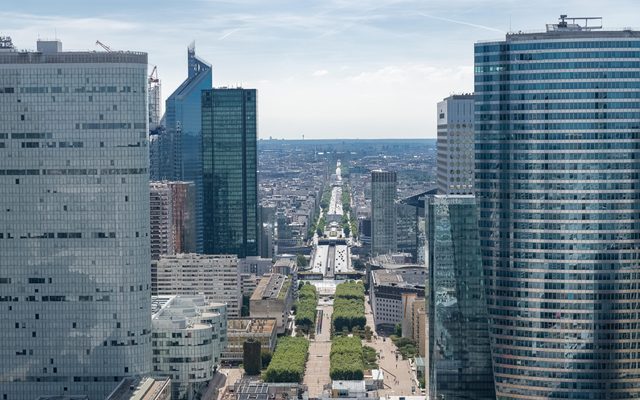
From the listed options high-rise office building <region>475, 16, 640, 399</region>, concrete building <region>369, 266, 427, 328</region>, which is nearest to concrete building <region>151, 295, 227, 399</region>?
high-rise office building <region>475, 16, 640, 399</region>

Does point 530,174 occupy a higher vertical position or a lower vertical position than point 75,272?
higher

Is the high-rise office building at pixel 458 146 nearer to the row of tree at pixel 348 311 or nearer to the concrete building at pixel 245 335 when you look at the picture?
the concrete building at pixel 245 335

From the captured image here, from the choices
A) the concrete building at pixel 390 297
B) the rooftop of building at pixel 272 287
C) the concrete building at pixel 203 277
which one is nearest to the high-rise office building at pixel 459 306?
the concrete building at pixel 390 297

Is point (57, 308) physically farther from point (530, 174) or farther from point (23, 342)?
point (530, 174)

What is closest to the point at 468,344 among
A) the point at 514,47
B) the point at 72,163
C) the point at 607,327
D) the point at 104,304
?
the point at 607,327

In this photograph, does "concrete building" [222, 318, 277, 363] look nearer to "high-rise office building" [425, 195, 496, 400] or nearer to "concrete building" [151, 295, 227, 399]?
"concrete building" [151, 295, 227, 399]

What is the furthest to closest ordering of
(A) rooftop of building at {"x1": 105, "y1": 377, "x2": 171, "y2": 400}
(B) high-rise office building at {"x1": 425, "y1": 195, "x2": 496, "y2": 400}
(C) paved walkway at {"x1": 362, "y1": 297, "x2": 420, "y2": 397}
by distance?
(C) paved walkway at {"x1": 362, "y1": 297, "x2": 420, "y2": 397} → (B) high-rise office building at {"x1": 425, "y1": 195, "x2": 496, "y2": 400} → (A) rooftop of building at {"x1": 105, "y1": 377, "x2": 171, "y2": 400}

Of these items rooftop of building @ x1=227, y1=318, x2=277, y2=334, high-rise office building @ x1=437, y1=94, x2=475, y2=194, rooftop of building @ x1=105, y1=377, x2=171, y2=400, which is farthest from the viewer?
rooftop of building @ x1=227, y1=318, x2=277, y2=334
